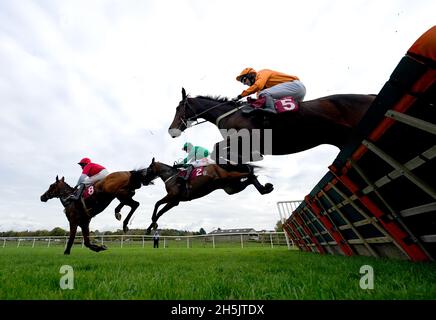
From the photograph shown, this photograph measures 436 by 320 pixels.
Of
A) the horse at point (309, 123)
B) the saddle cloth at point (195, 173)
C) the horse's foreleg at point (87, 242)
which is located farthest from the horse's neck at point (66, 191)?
the horse at point (309, 123)

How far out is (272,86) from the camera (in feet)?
17.6

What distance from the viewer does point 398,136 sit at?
2.63 metres

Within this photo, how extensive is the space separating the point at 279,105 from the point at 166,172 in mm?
5725

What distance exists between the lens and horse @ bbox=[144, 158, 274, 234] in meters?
7.23

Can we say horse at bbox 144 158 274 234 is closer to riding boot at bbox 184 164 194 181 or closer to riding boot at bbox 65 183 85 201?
riding boot at bbox 184 164 194 181

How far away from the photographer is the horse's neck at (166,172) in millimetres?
9500

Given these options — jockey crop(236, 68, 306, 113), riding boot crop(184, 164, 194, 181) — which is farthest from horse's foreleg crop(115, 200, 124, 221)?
jockey crop(236, 68, 306, 113)

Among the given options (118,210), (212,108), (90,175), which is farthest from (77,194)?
(212,108)

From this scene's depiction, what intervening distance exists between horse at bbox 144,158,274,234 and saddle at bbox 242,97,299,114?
235 cm

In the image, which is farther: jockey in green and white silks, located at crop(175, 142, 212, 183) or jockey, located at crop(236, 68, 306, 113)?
jockey in green and white silks, located at crop(175, 142, 212, 183)

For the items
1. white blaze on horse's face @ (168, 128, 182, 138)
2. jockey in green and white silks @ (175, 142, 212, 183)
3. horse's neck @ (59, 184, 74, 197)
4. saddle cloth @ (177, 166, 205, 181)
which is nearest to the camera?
white blaze on horse's face @ (168, 128, 182, 138)

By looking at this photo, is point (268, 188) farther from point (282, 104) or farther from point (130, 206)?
point (130, 206)
